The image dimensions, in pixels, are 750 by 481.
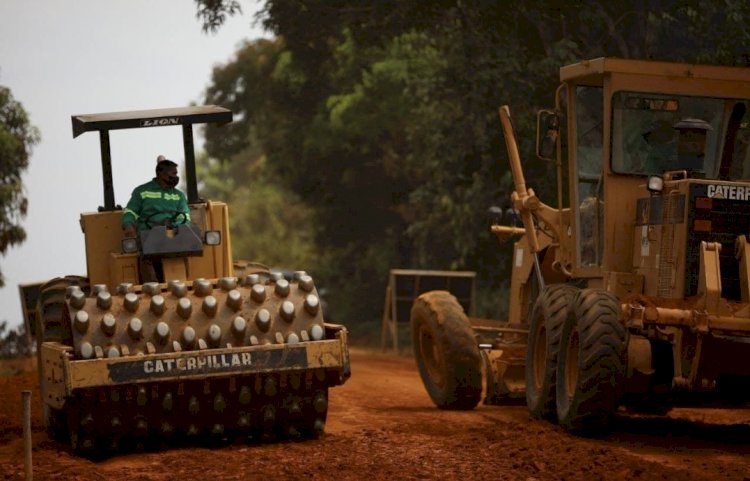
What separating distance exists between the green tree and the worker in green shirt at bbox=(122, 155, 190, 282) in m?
15.0

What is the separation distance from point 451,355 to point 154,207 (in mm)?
4153

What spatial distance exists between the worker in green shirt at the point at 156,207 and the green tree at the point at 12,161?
14995 mm

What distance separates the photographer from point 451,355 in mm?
17016

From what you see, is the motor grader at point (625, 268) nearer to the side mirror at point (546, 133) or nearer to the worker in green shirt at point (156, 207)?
the side mirror at point (546, 133)

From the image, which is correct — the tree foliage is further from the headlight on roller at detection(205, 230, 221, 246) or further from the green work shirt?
the green work shirt

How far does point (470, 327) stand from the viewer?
17.3 meters

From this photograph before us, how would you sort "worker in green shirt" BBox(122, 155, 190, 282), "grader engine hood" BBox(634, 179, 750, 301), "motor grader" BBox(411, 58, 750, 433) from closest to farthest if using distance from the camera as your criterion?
"motor grader" BBox(411, 58, 750, 433)
"grader engine hood" BBox(634, 179, 750, 301)
"worker in green shirt" BBox(122, 155, 190, 282)

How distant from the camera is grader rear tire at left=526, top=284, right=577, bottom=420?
14.7 meters

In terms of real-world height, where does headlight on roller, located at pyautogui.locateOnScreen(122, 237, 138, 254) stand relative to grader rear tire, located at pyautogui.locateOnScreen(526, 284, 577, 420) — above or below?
above

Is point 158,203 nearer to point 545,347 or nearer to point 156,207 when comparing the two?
point 156,207

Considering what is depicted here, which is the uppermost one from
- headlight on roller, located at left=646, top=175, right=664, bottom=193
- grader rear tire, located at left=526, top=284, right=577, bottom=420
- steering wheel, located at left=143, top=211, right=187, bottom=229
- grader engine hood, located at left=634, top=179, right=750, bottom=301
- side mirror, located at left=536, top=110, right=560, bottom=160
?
side mirror, located at left=536, top=110, right=560, bottom=160

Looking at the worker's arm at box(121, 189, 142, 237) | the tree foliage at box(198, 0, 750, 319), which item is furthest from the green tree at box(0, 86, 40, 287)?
the worker's arm at box(121, 189, 142, 237)

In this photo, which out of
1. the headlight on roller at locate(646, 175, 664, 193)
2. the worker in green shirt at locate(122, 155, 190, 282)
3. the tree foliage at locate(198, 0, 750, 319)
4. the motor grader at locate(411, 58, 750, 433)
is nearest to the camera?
the motor grader at locate(411, 58, 750, 433)

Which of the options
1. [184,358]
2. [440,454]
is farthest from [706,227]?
[184,358]
